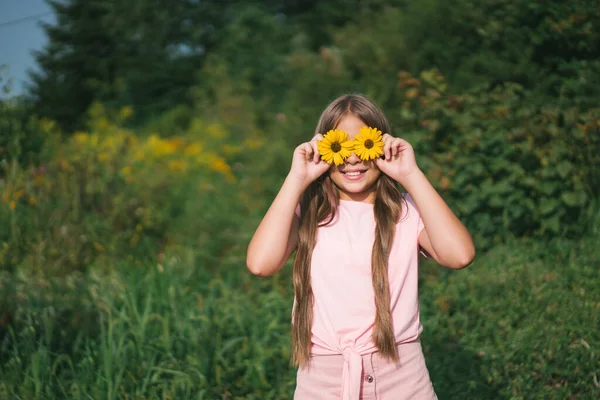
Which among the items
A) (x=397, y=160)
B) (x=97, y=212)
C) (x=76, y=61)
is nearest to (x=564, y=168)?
(x=397, y=160)

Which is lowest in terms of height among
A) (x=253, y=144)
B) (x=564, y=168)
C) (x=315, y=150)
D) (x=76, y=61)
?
(x=315, y=150)

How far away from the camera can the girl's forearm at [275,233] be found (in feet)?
6.24

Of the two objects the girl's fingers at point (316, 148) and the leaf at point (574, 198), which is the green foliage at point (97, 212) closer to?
the leaf at point (574, 198)

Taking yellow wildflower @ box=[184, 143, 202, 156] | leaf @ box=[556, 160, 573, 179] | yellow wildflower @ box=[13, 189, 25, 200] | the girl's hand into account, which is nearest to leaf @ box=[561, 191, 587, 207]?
leaf @ box=[556, 160, 573, 179]

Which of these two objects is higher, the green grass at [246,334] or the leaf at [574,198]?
the leaf at [574,198]

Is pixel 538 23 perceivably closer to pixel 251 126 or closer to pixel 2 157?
pixel 2 157

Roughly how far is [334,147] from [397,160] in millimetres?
212

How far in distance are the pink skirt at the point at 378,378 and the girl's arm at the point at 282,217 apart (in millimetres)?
345

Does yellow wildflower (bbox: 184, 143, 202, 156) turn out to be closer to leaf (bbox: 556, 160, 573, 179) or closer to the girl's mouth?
leaf (bbox: 556, 160, 573, 179)

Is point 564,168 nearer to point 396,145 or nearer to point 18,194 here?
point 396,145

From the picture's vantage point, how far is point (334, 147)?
6.26 feet

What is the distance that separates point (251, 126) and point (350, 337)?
31.0ft

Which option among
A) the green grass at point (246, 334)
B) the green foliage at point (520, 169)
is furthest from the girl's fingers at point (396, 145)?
the green foliage at point (520, 169)

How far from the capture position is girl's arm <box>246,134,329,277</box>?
75.0 inches
